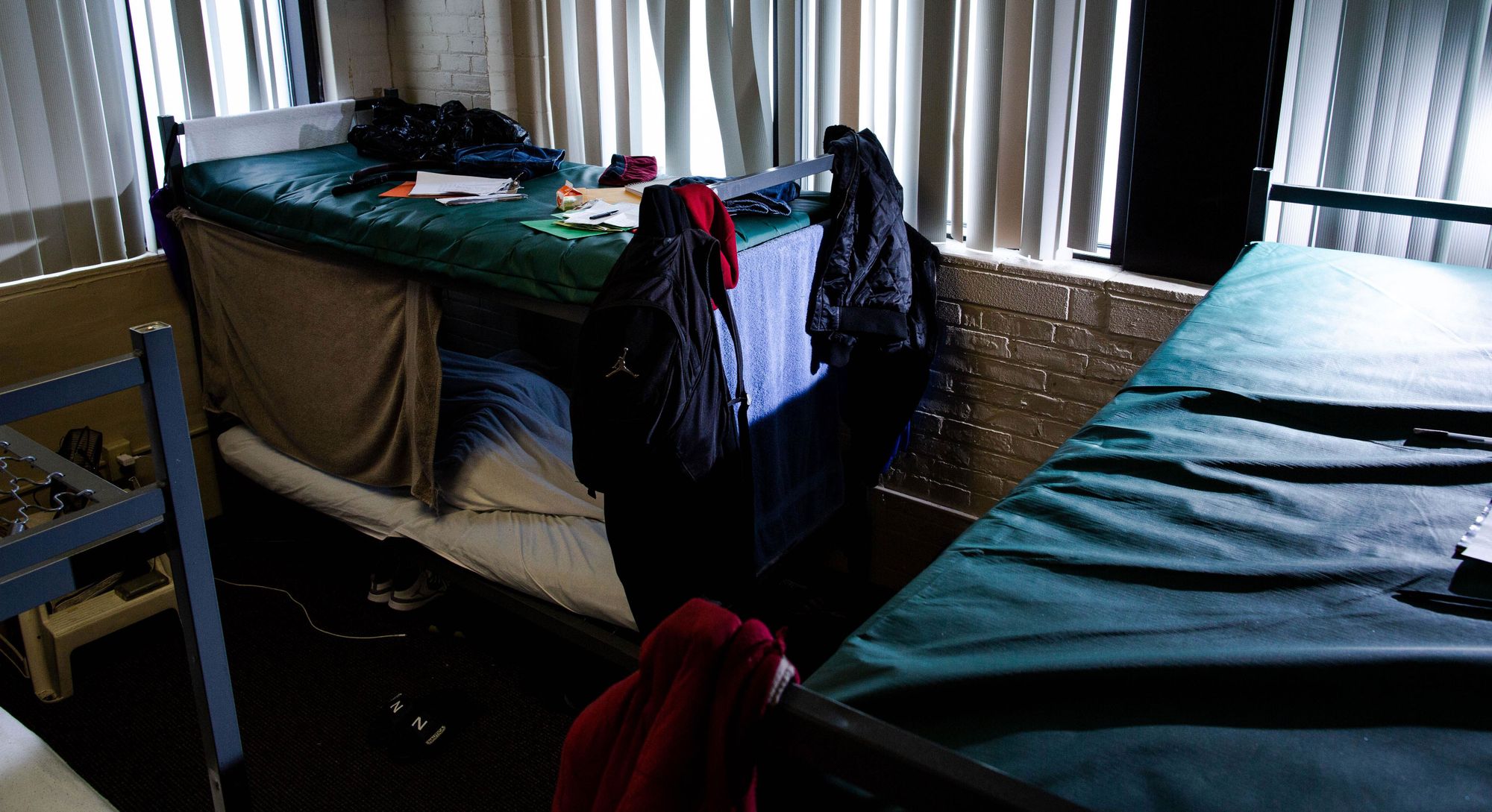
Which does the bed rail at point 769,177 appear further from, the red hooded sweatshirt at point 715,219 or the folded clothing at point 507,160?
the folded clothing at point 507,160

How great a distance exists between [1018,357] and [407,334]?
5.13 ft

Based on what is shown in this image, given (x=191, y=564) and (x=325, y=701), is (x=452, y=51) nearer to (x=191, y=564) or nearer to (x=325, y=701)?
(x=325, y=701)

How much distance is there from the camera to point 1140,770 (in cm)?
84

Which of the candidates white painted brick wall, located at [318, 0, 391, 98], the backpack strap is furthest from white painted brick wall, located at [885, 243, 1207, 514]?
white painted brick wall, located at [318, 0, 391, 98]

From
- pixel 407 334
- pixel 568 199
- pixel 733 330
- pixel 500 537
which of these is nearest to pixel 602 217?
pixel 568 199

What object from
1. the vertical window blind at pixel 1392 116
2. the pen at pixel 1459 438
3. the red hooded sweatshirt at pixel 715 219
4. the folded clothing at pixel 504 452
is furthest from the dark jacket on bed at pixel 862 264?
the pen at pixel 1459 438

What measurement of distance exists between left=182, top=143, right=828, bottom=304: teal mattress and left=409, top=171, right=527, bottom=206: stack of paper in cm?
5

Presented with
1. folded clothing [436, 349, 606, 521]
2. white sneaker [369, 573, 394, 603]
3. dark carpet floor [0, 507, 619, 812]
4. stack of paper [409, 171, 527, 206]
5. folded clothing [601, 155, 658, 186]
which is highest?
folded clothing [601, 155, 658, 186]

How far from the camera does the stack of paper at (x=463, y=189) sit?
2844 mm

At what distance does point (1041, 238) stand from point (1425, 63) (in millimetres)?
881

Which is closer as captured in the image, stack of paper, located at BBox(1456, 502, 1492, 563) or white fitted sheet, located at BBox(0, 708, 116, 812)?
stack of paper, located at BBox(1456, 502, 1492, 563)

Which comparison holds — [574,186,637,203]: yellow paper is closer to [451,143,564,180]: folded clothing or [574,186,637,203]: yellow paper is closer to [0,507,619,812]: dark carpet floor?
[451,143,564,180]: folded clothing

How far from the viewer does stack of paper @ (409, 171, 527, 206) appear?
284cm

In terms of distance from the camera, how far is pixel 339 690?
2.82 m
